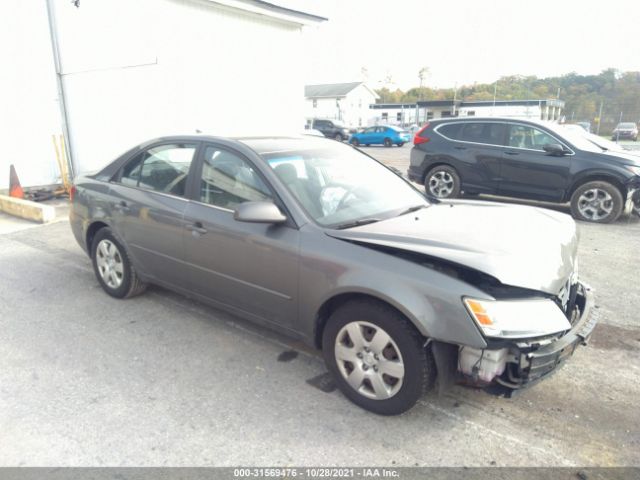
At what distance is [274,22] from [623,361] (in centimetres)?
1140

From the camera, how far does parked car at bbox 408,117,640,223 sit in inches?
305

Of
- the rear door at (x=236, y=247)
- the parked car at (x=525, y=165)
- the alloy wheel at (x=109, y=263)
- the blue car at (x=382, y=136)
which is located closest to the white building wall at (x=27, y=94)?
the alloy wheel at (x=109, y=263)

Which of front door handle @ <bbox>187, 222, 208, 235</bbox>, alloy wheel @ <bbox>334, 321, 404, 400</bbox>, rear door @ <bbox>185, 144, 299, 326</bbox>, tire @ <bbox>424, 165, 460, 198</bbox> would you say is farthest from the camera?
tire @ <bbox>424, 165, 460, 198</bbox>

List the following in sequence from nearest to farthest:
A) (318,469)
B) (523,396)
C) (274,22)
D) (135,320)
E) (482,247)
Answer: (318,469), (482,247), (523,396), (135,320), (274,22)

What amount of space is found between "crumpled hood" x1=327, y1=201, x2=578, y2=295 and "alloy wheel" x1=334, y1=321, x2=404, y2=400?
529 millimetres

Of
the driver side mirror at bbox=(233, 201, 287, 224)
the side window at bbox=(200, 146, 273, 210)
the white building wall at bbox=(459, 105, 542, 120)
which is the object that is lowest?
the driver side mirror at bbox=(233, 201, 287, 224)

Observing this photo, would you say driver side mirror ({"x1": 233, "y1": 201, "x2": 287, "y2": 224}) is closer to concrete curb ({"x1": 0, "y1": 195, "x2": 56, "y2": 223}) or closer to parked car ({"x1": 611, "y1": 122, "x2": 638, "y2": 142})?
concrete curb ({"x1": 0, "y1": 195, "x2": 56, "y2": 223})

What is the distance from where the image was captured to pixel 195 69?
34.4ft

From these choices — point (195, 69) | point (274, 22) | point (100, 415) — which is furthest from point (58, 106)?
point (100, 415)

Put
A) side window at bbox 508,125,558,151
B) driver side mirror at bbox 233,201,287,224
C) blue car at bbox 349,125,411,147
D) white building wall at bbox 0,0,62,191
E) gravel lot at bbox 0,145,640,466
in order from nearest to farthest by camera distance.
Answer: gravel lot at bbox 0,145,640,466
driver side mirror at bbox 233,201,287,224
side window at bbox 508,125,558,151
white building wall at bbox 0,0,62,191
blue car at bbox 349,125,411,147

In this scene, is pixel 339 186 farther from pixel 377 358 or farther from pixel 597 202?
pixel 597 202

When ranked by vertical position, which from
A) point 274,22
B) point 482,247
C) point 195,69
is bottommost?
point 482,247

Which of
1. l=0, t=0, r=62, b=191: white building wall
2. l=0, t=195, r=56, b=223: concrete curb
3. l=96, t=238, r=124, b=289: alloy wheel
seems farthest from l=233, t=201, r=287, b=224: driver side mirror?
l=0, t=0, r=62, b=191: white building wall

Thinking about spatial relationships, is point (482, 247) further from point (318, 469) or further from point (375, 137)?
point (375, 137)
